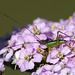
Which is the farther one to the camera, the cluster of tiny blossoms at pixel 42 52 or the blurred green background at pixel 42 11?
the blurred green background at pixel 42 11

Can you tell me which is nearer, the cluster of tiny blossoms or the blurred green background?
the cluster of tiny blossoms

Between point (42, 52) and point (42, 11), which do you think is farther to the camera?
point (42, 11)

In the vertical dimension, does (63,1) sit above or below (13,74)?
above

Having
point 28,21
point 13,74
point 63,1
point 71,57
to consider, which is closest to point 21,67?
point 13,74

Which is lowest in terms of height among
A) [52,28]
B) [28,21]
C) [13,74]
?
[13,74]

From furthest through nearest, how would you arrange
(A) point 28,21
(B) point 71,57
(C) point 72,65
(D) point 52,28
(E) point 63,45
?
(A) point 28,21, (D) point 52,28, (E) point 63,45, (B) point 71,57, (C) point 72,65

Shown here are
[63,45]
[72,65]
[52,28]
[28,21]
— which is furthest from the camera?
[28,21]

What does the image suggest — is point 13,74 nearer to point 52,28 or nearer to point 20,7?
point 52,28

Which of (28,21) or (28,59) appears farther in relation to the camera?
(28,21)
